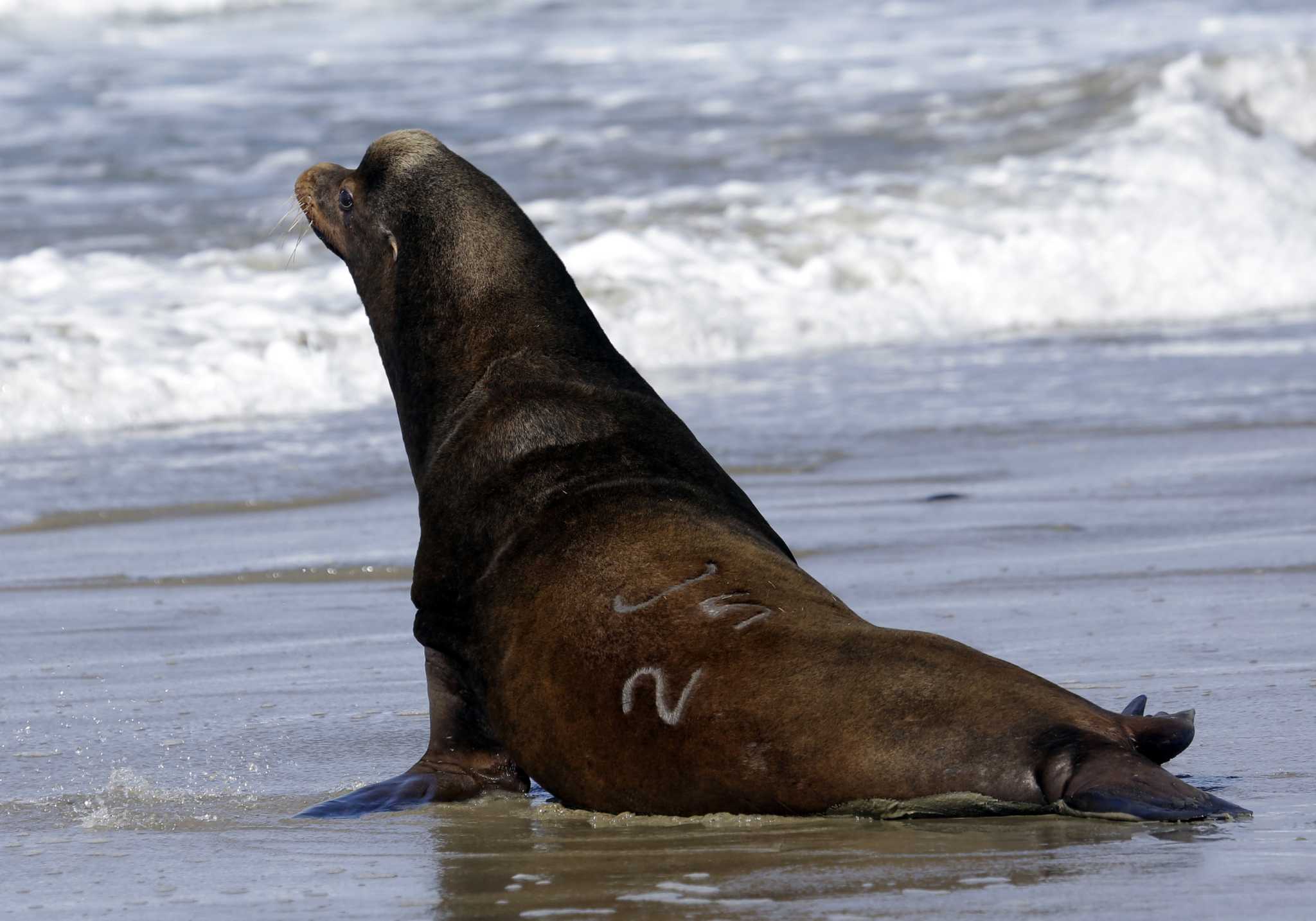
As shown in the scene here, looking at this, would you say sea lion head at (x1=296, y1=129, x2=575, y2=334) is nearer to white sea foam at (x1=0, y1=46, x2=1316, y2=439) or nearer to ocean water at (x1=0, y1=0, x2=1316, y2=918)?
ocean water at (x1=0, y1=0, x2=1316, y2=918)

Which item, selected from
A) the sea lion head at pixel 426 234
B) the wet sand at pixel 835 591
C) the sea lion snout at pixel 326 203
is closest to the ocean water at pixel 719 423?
the wet sand at pixel 835 591

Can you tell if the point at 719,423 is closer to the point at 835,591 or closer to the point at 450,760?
the point at 835,591

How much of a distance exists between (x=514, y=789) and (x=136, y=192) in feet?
45.4

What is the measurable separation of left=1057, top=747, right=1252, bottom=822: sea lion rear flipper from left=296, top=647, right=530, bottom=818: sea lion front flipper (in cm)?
119

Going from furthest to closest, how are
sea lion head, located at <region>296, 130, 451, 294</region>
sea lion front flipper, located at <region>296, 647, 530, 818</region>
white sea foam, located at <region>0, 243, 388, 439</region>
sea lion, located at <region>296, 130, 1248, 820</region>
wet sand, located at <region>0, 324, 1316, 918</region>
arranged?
white sea foam, located at <region>0, 243, 388, 439</region>, sea lion head, located at <region>296, 130, 451, 294</region>, sea lion front flipper, located at <region>296, 647, 530, 818</region>, sea lion, located at <region>296, 130, 1248, 820</region>, wet sand, located at <region>0, 324, 1316, 918</region>

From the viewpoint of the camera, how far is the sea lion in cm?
343

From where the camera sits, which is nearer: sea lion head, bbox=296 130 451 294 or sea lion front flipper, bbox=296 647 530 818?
sea lion front flipper, bbox=296 647 530 818

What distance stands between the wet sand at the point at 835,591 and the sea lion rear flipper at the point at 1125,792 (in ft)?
0.15

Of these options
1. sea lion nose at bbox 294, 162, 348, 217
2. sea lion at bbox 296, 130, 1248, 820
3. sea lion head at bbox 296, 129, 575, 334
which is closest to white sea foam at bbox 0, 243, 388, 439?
sea lion nose at bbox 294, 162, 348, 217

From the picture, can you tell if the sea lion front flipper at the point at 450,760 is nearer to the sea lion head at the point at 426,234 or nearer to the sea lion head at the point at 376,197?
the sea lion head at the point at 426,234

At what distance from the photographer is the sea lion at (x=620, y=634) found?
3430mm

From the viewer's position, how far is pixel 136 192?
1694 cm

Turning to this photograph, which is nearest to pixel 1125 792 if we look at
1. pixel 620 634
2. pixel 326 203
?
pixel 620 634

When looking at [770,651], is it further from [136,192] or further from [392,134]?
[136,192]
